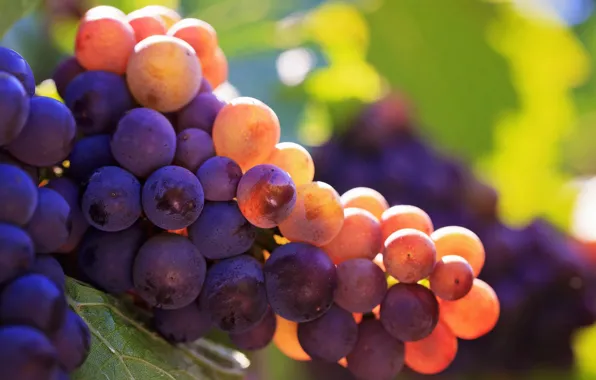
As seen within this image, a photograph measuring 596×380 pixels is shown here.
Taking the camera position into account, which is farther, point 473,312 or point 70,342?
point 473,312

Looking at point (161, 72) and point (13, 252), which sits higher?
point (161, 72)

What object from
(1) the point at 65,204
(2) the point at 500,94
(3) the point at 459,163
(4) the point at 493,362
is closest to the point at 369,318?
(1) the point at 65,204

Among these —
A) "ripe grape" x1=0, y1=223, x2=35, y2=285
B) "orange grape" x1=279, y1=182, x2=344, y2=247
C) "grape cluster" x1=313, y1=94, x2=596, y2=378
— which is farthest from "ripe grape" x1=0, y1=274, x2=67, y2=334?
"grape cluster" x1=313, y1=94, x2=596, y2=378

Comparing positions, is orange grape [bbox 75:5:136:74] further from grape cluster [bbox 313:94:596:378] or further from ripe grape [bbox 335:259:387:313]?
grape cluster [bbox 313:94:596:378]

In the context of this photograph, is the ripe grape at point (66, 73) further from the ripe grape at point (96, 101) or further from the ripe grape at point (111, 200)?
the ripe grape at point (111, 200)

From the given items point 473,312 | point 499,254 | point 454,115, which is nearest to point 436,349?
point 473,312

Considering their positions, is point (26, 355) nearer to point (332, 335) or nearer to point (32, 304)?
point (32, 304)

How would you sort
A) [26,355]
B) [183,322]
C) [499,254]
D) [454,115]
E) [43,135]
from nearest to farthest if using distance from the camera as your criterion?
[26,355], [43,135], [183,322], [499,254], [454,115]
